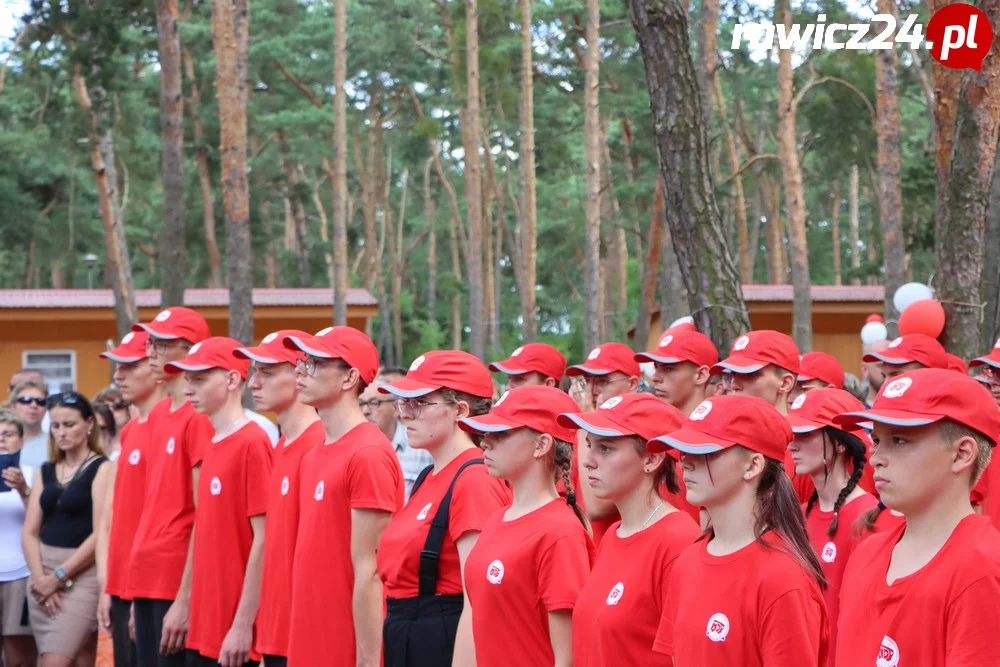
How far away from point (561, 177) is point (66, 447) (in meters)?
44.6

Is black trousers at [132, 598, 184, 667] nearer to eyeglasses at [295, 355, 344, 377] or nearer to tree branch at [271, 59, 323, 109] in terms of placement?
eyeglasses at [295, 355, 344, 377]

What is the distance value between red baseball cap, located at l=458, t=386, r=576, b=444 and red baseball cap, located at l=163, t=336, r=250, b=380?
7.52 feet

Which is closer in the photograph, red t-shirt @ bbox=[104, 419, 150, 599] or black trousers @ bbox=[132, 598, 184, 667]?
black trousers @ bbox=[132, 598, 184, 667]

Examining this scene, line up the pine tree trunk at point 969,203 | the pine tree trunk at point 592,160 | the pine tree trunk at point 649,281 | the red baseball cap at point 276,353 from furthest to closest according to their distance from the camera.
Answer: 1. the pine tree trunk at point 649,281
2. the pine tree trunk at point 592,160
3. the pine tree trunk at point 969,203
4. the red baseball cap at point 276,353

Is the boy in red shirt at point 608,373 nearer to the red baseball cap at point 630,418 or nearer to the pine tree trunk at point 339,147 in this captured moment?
the red baseball cap at point 630,418

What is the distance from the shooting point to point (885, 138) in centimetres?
1911

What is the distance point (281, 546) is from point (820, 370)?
275 cm

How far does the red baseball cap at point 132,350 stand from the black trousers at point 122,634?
4.26ft

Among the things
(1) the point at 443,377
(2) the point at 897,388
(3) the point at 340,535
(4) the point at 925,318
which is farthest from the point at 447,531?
(4) the point at 925,318

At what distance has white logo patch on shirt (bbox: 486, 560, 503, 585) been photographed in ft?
13.6

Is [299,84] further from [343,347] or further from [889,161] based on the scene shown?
[343,347]

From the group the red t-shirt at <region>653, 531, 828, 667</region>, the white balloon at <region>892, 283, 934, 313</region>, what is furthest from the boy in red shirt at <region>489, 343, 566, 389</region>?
the white balloon at <region>892, 283, 934, 313</region>

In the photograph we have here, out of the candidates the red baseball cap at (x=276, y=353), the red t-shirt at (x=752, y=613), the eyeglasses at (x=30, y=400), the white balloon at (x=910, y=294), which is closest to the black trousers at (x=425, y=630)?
the red t-shirt at (x=752, y=613)

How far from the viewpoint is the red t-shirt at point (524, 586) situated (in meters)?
4.13
